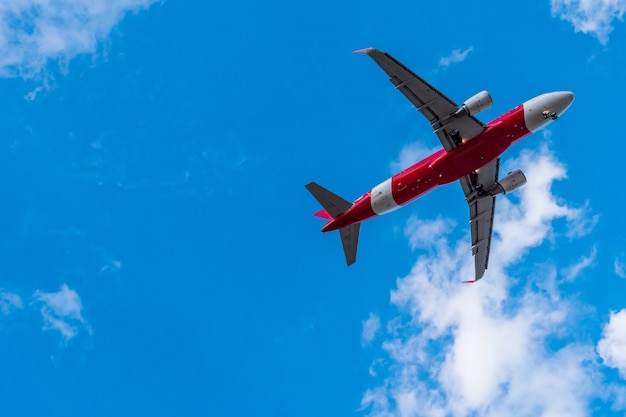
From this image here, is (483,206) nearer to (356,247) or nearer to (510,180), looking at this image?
(510,180)

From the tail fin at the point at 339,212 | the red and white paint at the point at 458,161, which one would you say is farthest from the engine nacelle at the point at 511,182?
the tail fin at the point at 339,212

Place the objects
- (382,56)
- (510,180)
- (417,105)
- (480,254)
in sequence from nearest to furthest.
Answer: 1. (382,56)
2. (417,105)
3. (510,180)
4. (480,254)

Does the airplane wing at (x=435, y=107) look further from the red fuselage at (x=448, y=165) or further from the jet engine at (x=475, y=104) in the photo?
the red fuselage at (x=448, y=165)

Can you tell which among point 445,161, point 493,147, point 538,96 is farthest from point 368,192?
point 538,96

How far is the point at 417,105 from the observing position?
2640 inches

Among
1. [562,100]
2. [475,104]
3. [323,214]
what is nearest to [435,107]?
[475,104]

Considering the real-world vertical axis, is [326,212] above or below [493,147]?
above

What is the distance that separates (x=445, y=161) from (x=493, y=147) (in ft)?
15.7

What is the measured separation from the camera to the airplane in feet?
217

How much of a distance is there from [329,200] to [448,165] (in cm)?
1222

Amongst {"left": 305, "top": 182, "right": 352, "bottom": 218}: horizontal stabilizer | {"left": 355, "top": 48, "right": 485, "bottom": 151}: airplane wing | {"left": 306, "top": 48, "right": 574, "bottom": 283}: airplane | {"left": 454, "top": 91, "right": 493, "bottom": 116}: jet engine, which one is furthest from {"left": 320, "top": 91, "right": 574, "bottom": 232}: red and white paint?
{"left": 454, "top": 91, "right": 493, "bottom": 116}: jet engine

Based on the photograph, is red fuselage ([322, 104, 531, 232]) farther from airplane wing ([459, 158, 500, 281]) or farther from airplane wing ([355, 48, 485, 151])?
airplane wing ([459, 158, 500, 281])

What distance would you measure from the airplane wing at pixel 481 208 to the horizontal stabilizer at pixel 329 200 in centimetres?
1327

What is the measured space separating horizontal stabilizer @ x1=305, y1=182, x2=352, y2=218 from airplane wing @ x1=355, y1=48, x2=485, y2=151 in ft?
37.9
